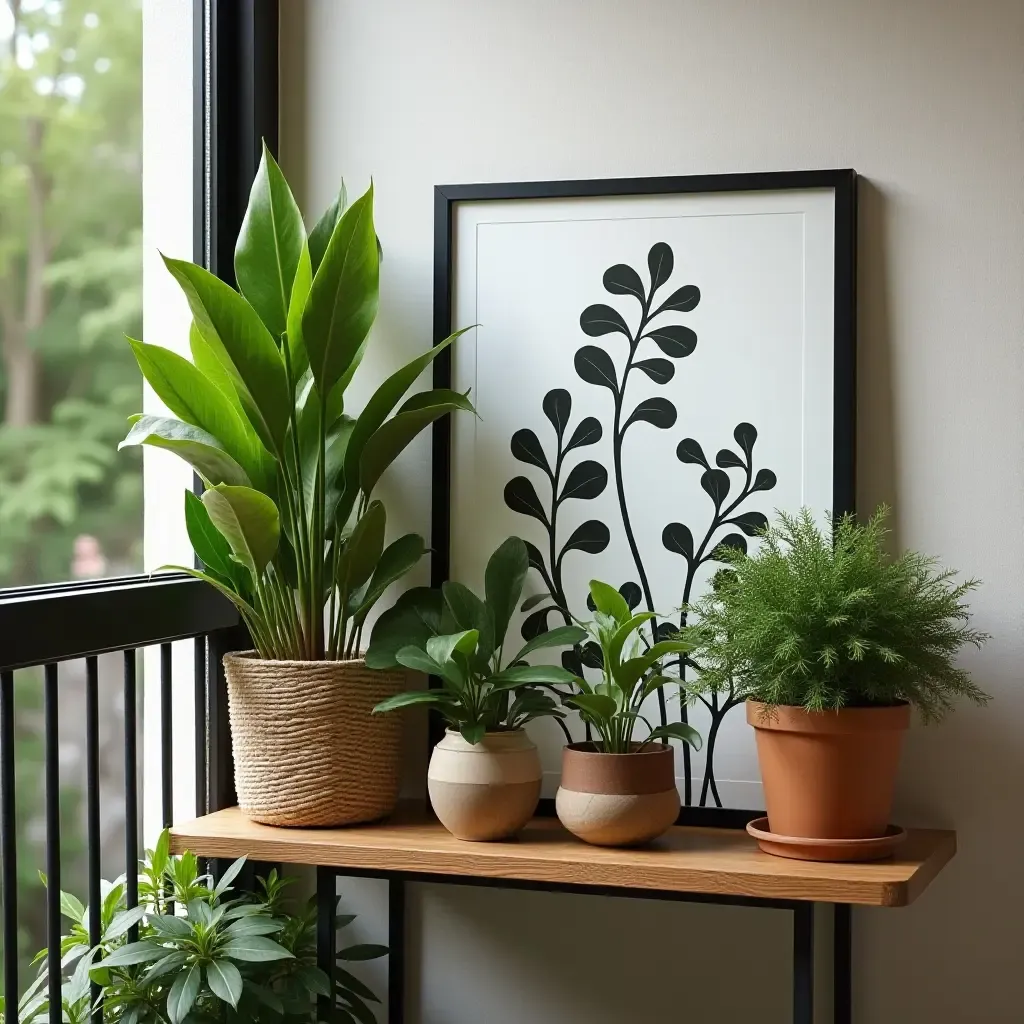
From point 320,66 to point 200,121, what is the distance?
9.1 inches

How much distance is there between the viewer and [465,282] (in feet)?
6.71

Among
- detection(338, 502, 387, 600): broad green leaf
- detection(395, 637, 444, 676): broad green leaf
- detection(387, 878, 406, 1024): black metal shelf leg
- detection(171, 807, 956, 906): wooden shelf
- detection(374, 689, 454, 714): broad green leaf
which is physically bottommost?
detection(387, 878, 406, 1024): black metal shelf leg

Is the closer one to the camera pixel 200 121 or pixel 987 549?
pixel 987 549

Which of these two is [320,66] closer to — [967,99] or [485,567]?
[485,567]

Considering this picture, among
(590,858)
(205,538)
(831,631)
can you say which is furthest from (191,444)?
(831,631)

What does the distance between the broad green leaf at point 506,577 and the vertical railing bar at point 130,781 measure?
0.51m

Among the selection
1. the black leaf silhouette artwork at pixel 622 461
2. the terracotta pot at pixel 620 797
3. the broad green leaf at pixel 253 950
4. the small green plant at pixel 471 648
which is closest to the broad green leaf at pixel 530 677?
the small green plant at pixel 471 648

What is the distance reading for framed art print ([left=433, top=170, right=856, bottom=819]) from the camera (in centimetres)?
190

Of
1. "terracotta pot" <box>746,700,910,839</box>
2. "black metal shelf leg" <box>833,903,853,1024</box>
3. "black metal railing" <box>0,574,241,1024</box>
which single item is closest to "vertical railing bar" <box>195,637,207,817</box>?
"black metal railing" <box>0,574,241,1024</box>

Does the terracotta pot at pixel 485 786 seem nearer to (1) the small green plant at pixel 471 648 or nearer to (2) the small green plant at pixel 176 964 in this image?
(1) the small green plant at pixel 471 648

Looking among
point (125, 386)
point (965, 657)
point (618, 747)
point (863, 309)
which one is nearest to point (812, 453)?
point (863, 309)

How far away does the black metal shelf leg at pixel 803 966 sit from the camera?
5.40ft

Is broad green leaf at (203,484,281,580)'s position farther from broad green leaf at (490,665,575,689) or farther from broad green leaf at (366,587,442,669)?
broad green leaf at (490,665,575,689)

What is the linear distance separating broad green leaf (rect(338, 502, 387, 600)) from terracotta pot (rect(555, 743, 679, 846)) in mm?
414
